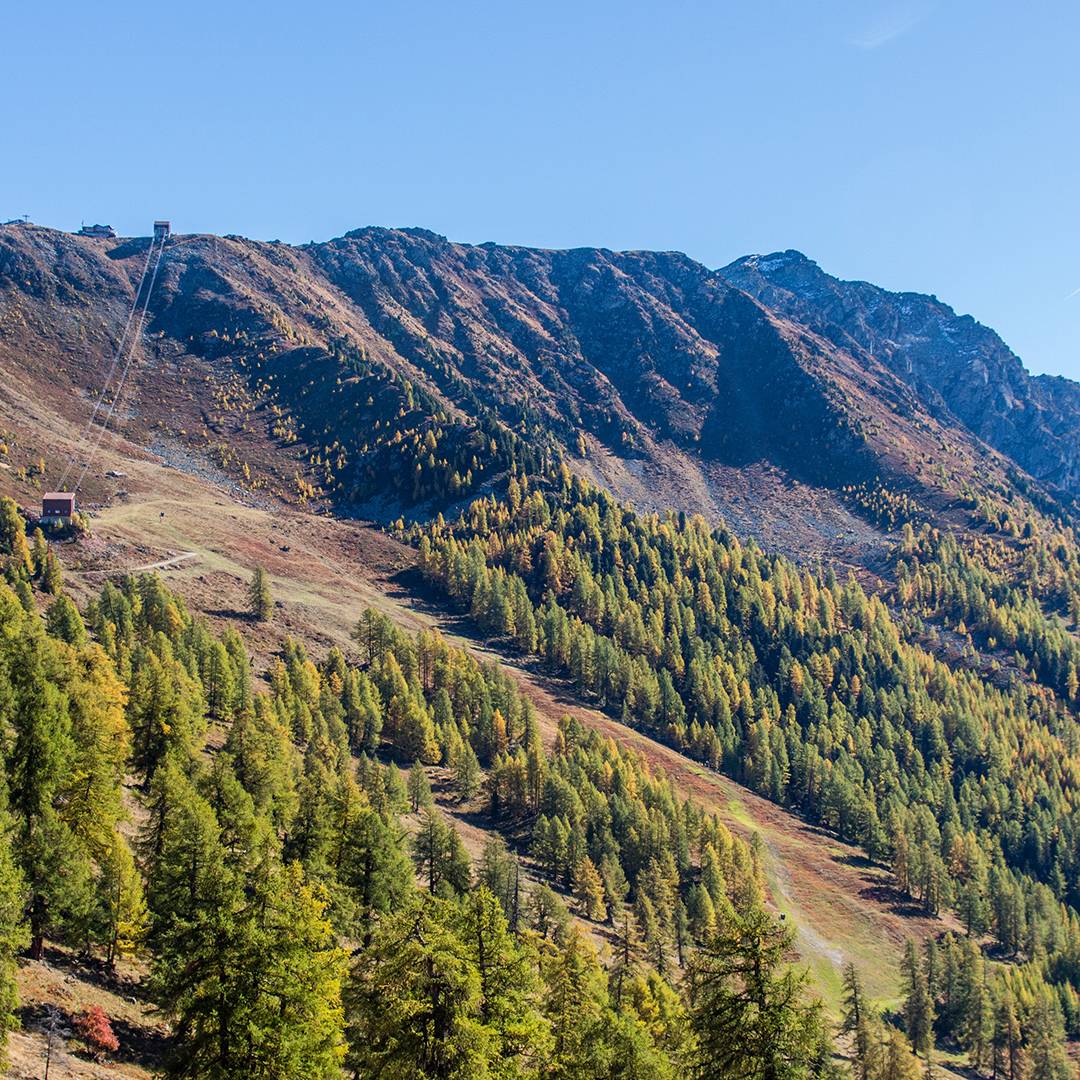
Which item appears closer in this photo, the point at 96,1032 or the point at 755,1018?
the point at 755,1018

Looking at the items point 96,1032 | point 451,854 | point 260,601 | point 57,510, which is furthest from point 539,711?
point 96,1032

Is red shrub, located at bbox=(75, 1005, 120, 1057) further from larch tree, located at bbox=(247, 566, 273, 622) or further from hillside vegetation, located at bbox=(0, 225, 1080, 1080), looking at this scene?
larch tree, located at bbox=(247, 566, 273, 622)

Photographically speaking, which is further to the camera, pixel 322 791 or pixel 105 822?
pixel 322 791

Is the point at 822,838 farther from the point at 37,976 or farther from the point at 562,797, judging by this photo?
the point at 37,976

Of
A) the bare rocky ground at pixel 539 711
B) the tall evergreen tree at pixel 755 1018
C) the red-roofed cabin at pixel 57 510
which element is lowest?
the bare rocky ground at pixel 539 711

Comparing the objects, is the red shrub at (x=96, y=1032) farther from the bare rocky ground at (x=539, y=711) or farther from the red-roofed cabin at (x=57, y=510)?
the red-roofed cabin at (x=57, y=510)

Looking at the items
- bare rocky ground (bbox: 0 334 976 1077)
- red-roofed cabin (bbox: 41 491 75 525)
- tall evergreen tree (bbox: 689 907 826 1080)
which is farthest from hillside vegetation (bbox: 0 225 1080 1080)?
red-roofed cabin (bbox: 41 491 75 525)

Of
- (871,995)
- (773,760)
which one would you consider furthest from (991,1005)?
(773,760)

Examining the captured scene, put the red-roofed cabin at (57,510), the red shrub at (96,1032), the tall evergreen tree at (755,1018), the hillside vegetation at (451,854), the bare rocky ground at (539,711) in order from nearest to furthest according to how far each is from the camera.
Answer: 1. the tall evergreen tree at (755,1018)
2. the hillside vegetation at (451,854)
3. the red shrub at (96,1032)
4. the bare rocky ground at (539,711)
5. the red-roofed cabin at (57,510)

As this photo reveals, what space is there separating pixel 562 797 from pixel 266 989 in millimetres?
95304

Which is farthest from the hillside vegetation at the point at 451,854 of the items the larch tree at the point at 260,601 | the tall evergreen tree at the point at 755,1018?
the larch tree at the point at 260,601

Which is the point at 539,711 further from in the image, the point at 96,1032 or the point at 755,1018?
the point at 755,1018

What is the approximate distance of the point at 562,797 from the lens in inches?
4764

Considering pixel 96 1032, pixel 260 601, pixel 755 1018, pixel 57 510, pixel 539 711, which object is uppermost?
pixel 755 1018
